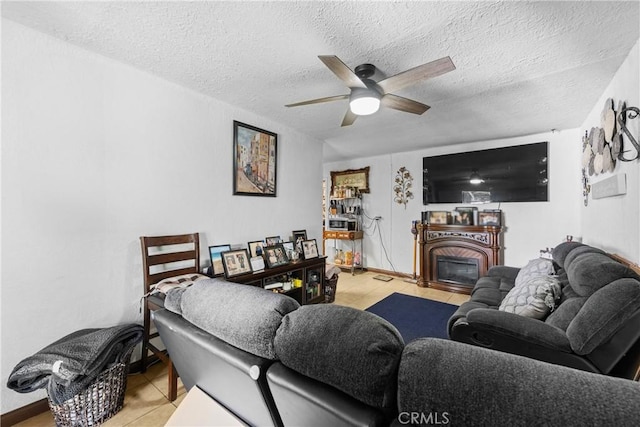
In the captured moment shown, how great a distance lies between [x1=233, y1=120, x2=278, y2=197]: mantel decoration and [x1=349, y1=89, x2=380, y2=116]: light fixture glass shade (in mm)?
1354

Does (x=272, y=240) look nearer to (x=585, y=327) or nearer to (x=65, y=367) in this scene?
(x=65, y=367)

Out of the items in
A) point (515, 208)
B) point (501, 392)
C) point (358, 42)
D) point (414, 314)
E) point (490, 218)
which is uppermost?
point (358, 42)

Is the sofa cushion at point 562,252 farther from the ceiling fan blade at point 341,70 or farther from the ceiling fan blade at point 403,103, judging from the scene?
the ceiling fan blade at point 341,70

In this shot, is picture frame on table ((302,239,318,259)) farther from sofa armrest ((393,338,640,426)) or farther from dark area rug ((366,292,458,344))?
sofa armrest ((393,338,640,426))

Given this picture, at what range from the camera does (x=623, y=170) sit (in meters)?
1.95

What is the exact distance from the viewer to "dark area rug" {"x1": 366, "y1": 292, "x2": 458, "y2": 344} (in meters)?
2.79

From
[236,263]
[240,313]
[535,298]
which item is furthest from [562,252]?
[236,263]

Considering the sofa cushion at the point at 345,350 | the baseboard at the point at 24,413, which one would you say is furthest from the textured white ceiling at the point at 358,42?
the baseboard at the point at 24,413

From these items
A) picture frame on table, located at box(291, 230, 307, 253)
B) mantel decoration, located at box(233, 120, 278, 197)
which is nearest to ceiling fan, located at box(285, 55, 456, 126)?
mantel decoration, located at box(233, 120, 278, 197)

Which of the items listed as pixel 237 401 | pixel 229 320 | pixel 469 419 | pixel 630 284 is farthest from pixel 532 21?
pixel 237 401

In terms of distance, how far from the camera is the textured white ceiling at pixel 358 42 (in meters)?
1.46

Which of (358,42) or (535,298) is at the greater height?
(358,42)

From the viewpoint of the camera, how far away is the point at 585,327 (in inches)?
48.3

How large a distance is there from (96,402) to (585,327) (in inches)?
102
